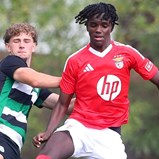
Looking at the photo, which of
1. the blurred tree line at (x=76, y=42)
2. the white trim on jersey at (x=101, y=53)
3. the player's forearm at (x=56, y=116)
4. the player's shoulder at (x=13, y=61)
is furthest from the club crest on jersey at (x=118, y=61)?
the blurred tree line at (x=76, y=42)

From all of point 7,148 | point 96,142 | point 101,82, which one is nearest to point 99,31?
point 101,82

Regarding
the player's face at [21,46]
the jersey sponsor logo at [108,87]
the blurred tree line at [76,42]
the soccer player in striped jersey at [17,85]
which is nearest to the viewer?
the jersey sponsor logo at [108,87]

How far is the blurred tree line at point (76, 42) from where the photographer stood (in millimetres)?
19344

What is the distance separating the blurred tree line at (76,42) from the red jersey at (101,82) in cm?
1063

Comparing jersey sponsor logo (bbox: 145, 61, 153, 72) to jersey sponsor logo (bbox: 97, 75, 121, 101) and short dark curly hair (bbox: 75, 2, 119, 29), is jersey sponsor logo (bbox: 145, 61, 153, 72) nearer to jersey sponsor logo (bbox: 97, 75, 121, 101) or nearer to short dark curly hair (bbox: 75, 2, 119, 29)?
jersey sponsor logo (bbox: 97, 75, 121, 101)

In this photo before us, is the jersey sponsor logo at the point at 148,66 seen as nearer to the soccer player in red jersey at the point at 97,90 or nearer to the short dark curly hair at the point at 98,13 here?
the soccer player in red jersey at the point at 97,90

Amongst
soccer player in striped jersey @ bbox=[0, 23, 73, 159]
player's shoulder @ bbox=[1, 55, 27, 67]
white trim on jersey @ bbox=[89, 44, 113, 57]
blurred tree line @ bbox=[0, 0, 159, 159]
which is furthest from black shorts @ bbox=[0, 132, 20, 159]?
blurred tree line @ bbox=[0, 0, 159, 159]

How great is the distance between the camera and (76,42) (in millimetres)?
19547

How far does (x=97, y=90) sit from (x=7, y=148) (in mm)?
892

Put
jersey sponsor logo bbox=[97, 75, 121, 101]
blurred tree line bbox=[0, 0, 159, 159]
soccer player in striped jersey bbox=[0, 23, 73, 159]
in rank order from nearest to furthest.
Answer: jersey sponsor logo bbox=[97, 75, 121, 101]
soccer player in striped jersey bbox=[0, 23, 73, 159]
blurred tree line bbox=[0, 0, 159, 159]

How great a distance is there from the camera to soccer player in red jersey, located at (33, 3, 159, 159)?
26.8ft

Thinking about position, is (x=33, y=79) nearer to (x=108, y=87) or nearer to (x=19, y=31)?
(x=19, y=31)

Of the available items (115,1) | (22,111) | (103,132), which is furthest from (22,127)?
(115,1)

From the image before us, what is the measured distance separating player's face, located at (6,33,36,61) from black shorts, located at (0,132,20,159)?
2.28 feet
